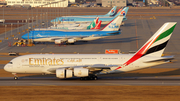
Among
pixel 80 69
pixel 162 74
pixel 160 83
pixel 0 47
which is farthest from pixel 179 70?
pixel 0 47

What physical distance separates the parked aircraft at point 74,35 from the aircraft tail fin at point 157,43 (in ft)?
137

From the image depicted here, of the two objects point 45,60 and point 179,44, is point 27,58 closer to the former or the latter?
point 45,60

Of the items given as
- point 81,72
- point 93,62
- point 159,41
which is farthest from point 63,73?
point 159,41

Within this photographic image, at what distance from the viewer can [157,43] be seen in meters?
45.2

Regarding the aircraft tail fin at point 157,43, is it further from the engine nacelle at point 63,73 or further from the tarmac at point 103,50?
the engine nacelle at point 63,73

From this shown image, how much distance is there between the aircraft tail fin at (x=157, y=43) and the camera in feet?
146

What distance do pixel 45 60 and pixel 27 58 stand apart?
2849 millimetres

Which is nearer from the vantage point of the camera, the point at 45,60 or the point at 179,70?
the point at 45,60

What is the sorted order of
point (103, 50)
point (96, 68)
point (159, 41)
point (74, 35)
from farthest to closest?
point (74, 35) → point (103, 50) → point (96, 68) → point (159, 41)

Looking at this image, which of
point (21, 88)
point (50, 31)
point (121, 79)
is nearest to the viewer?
point (21, 88)

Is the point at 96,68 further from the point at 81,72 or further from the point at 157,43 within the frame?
the point at 157,43

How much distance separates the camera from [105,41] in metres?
95.3

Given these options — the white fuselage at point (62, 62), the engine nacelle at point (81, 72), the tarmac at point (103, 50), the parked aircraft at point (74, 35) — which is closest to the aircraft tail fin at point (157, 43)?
the white fuselage at point (62, 62)

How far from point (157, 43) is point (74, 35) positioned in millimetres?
47280
